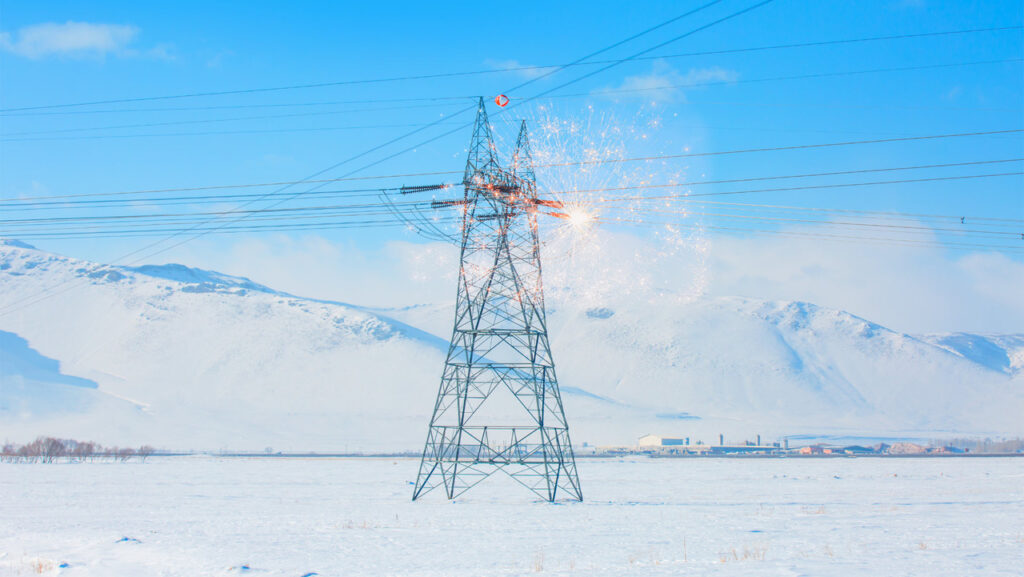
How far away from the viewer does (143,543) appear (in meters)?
30.0

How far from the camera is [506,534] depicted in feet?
108

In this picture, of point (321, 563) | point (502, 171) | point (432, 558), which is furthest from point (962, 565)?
point (502, 171)

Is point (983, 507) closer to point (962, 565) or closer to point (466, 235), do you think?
point (962, 565)

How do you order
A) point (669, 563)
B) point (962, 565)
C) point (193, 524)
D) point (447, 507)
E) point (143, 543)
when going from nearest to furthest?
1. point (962, 565)
2. point (669, 563)
3. point (143, 543)
4. point (193, 524)
5. point (447, 507)

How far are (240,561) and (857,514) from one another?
2911 centimetres

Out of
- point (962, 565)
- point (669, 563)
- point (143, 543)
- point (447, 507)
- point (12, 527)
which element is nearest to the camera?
point (962, 565)

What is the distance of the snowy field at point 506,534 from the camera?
24703 mm

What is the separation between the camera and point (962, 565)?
77.8ft

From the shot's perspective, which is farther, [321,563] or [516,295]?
[516,295]

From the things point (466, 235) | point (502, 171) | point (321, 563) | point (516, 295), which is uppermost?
point (502, 171)

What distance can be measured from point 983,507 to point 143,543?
1593 inches

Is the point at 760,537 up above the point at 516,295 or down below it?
below

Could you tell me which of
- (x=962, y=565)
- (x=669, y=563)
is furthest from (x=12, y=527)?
(x=962, y=565)

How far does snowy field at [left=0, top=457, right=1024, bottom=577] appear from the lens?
24703 millimetres
